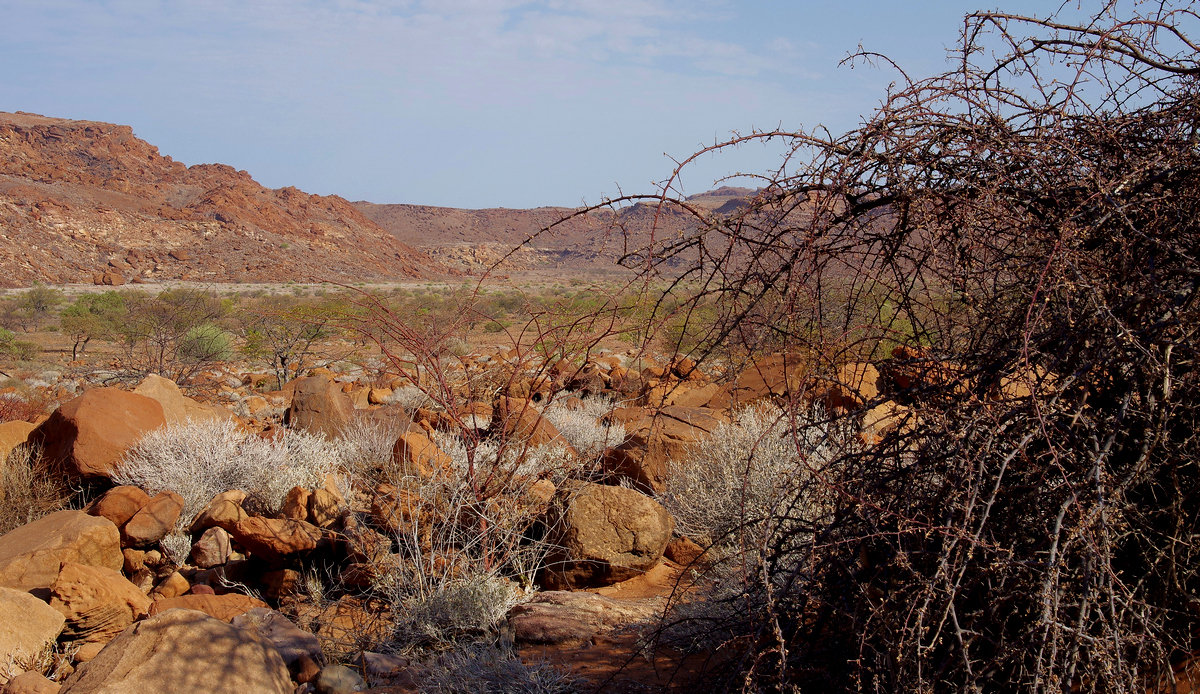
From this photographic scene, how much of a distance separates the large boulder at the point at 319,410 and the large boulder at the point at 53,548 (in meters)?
2.81

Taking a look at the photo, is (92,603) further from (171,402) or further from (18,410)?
(18,410)

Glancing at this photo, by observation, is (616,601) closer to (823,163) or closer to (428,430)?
(823,163)

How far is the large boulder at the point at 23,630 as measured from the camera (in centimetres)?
468

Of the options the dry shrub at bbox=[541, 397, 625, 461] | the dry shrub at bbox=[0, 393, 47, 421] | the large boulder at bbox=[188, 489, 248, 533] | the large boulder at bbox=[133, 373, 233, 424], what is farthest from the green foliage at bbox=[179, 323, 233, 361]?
the large boulder at bbox=[188, 489, 248, 533]

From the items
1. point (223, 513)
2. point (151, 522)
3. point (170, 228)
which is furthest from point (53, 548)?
point (170, 228)

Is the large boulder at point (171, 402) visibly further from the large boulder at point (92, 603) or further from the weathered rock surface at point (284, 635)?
the weathered rock surface at point (284, 635)

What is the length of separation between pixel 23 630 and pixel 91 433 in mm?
3390

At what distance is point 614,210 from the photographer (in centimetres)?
309

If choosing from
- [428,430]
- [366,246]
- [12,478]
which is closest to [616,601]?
[428,430]

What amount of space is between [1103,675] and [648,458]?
5.74 meters

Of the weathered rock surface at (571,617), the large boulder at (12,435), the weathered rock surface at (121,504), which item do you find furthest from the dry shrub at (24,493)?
the weathered rock surface at (571,617)

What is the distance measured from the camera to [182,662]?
4.02 meters

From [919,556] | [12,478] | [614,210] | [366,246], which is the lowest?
[12,478]

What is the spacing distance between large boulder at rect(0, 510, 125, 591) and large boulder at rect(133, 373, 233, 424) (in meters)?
2.49
